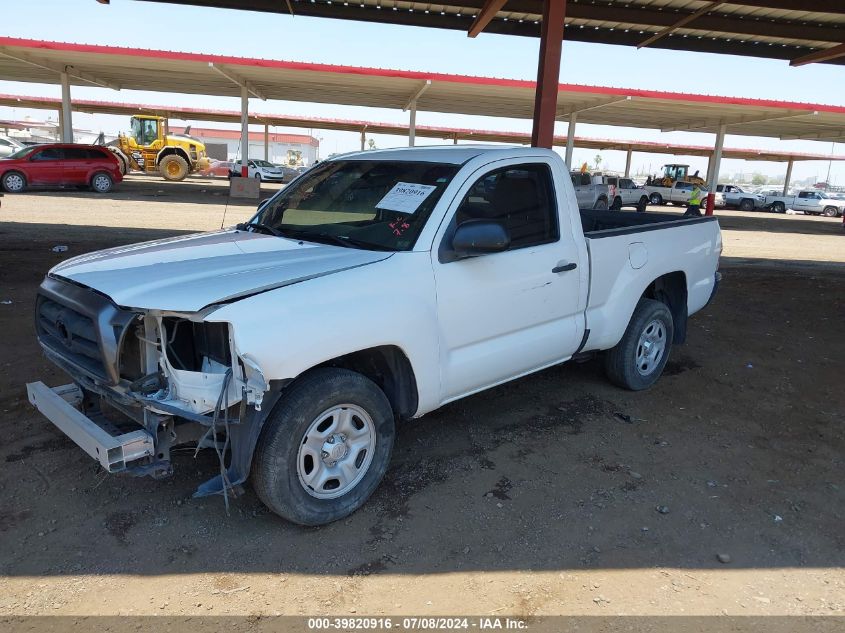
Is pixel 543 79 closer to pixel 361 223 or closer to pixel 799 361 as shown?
pixel 799 361

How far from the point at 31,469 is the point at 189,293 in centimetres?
182

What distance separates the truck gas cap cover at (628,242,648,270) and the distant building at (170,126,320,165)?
70645 millimetres

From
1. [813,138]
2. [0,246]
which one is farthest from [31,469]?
[813,138]

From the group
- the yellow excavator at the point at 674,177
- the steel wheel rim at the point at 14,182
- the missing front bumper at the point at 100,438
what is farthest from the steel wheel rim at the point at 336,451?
the yellow excavator at the point at 674,177

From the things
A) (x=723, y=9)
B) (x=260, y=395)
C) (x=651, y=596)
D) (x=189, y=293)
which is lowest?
(x=651, y=596)

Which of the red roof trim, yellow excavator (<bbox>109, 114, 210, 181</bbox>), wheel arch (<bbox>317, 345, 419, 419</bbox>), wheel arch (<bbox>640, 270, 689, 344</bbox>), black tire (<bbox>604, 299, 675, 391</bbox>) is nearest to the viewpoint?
wheel arch (<bbox>317, 345, 419, 419</bbox>)

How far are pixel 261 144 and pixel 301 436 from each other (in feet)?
298

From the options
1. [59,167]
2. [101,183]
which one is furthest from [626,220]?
[101,183]

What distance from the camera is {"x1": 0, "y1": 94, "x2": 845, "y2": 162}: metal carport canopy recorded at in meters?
41.7

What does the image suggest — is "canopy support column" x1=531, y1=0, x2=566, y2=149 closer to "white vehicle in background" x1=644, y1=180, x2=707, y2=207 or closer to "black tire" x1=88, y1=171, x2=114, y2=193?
"black tire" x1=88, y1=171, x2=114, y2=193

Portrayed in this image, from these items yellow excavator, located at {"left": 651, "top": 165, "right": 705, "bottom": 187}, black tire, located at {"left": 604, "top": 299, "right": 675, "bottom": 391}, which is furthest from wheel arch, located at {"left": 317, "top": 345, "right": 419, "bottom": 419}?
yellow excavator, located at {"left": 651, "top": 165, "right": 705, "bottom": 187}

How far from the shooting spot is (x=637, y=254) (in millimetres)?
5004

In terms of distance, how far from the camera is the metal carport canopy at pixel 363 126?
41.7m

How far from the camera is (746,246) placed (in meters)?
17.6
